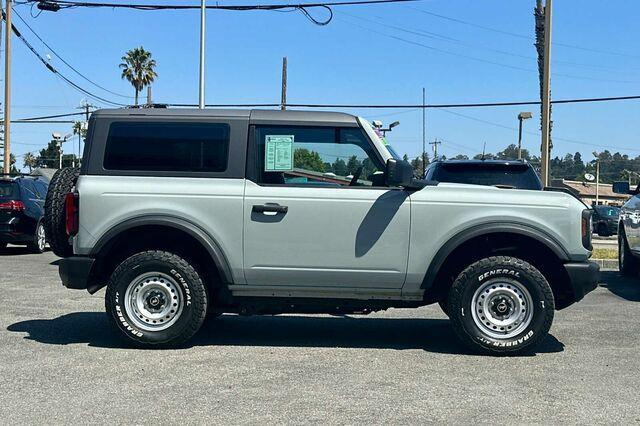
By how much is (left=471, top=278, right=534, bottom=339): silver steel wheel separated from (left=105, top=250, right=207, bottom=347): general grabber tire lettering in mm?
2404

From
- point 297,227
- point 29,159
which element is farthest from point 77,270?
point 29,159

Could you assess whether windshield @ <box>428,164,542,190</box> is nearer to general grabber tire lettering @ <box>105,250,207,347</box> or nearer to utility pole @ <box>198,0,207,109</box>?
general grabber tire lettering @ <box>105,250,207,347</box>

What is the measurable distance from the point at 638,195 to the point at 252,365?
24.9ft

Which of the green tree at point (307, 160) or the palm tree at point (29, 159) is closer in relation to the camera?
the green tree at point (307, 160)

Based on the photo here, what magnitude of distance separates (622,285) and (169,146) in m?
7.81

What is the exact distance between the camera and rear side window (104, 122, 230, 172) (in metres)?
6.07

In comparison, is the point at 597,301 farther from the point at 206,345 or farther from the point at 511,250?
the point at 206,345

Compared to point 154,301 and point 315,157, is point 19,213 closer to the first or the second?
point 154,301

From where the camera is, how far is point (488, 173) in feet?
29.2

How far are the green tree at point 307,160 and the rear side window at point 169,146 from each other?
0.62m

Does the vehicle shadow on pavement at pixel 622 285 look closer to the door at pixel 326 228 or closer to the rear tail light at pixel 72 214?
the door at pixel 326 228

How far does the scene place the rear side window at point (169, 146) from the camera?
6.07 meters

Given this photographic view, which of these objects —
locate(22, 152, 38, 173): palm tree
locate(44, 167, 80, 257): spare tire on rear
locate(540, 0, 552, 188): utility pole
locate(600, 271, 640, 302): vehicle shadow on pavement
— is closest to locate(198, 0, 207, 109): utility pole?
locate(540, 0, 552, 188): utility pole

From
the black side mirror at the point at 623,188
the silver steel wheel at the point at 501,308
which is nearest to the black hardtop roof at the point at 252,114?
the silver steel wheel at the point at 501,308
